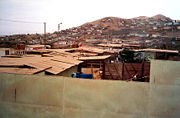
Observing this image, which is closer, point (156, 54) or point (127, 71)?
point (127, 71)

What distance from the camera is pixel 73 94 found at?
3857 mm

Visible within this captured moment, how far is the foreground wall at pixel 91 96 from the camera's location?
3.55 meters

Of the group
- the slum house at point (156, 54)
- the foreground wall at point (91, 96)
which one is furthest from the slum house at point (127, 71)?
the slum house at point (156, 54)

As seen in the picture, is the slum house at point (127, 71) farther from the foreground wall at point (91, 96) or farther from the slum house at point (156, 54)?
the slum house at point (156, 54)

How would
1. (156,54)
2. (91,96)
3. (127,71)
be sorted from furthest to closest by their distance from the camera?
(156,54)
(127,71)
(91,96)

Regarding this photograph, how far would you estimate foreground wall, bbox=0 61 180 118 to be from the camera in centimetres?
355

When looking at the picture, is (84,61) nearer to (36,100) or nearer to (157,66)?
(36,100)

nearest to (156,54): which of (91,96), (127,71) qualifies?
(127,71)

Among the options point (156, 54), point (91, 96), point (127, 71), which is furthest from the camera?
point (156, 54)

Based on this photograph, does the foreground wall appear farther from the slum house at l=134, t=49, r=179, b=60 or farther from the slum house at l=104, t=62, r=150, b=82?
the slum house at l=134, t=49, r=179, b=60

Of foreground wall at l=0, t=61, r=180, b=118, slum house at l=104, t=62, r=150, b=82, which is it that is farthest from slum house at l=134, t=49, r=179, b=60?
foreground wall at l=0, t=61, r=180, b=118

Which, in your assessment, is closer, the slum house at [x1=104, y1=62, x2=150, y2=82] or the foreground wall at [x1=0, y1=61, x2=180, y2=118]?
the foreground wall at [x1=0, y1=61, x2=180, y2=118]

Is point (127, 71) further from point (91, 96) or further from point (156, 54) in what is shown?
point (156, 54)

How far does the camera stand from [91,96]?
3.79m
